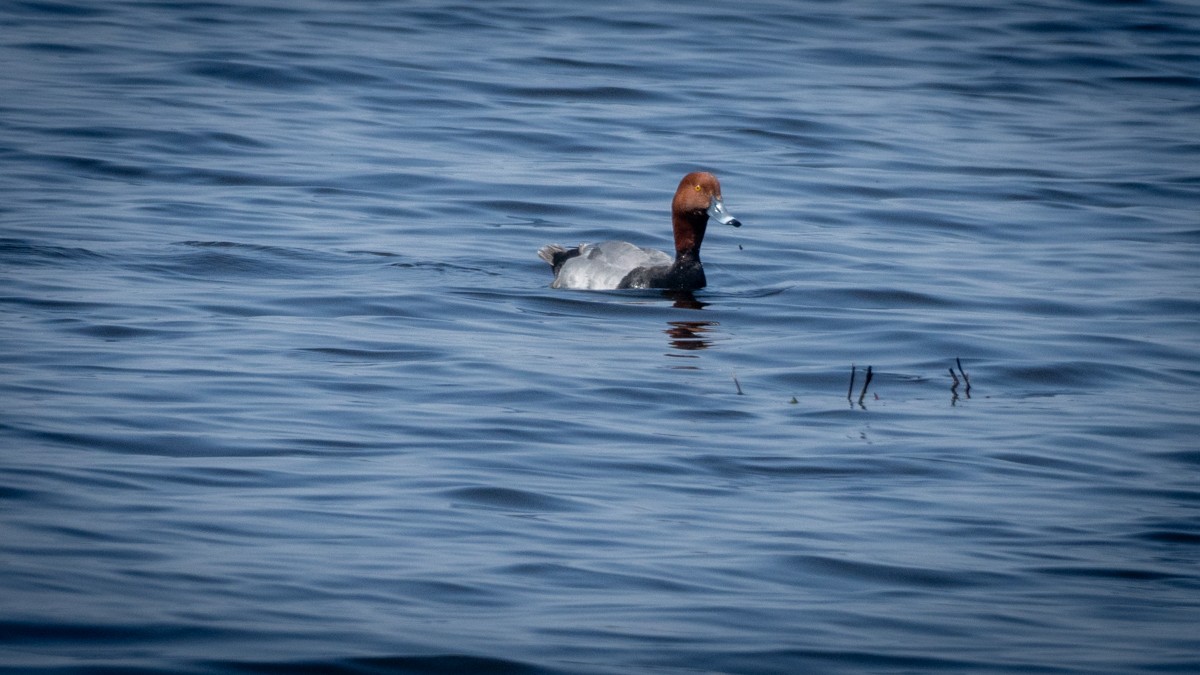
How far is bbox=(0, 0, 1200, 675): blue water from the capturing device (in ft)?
16.0

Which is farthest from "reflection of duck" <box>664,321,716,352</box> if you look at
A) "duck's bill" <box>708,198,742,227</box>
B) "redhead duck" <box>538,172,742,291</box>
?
"duck's bill" <box>708,198,742,227</box>

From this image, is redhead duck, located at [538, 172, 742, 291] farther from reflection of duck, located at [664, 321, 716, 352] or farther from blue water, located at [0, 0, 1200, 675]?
reflection of duck, located at [664, 321, 716, 352]

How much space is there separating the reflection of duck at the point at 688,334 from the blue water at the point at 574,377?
45 millimetres

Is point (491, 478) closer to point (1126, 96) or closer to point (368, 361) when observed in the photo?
point (368, 361)

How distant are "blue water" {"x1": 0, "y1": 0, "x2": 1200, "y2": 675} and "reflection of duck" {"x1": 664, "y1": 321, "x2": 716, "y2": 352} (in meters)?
0.04

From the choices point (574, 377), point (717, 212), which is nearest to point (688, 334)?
point (574, 377)

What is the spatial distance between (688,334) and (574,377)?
4.98 feet

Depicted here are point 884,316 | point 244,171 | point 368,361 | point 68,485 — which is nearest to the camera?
point 68,485

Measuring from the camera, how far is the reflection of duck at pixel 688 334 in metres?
9.20

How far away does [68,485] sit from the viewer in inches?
230

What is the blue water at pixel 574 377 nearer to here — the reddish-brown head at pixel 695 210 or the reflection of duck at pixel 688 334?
the reflection of duck at pixel 688 334

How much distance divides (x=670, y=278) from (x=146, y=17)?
13.3 m

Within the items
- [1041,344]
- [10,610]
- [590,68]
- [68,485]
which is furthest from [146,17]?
[10,610]

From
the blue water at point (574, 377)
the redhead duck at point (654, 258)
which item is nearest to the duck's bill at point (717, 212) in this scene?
the redhead duck at point (654, 258)
